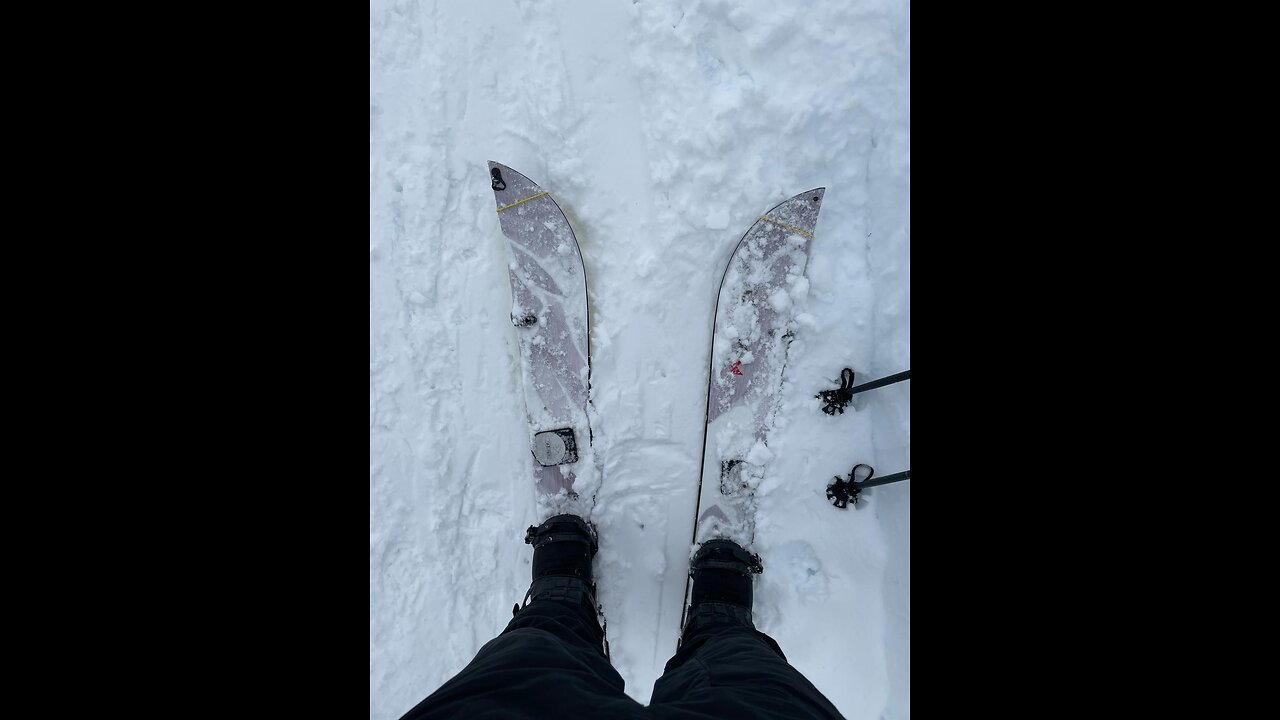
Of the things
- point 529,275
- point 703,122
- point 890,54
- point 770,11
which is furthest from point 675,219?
point 890,54

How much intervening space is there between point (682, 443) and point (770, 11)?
2005 millimetres

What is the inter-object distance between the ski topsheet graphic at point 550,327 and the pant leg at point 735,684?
84cm

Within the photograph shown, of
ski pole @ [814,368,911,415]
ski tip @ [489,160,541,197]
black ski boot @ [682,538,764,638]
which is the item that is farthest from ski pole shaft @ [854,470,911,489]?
ski tip @ [489,160,541,197]

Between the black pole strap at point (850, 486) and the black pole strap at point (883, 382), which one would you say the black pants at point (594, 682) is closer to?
the black pole strap at point (850, 486)

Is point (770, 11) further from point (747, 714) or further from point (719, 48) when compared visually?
point (747, 714)

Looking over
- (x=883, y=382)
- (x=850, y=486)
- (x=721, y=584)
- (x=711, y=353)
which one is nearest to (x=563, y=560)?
(x=721, y=584)

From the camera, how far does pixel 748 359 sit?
8.05 feet

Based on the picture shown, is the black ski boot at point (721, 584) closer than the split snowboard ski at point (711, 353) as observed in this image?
Yes

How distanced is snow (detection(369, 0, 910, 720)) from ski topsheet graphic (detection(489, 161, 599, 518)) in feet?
0.24

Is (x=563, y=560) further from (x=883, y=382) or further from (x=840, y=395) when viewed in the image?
(x=883, y=382)

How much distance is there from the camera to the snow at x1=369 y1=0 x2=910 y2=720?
8.02 ft

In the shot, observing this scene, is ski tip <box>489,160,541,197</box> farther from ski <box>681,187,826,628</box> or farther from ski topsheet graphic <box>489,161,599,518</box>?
ski <box>681,187,826,628</box>

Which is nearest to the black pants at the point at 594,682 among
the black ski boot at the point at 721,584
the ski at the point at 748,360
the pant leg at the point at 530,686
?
the pant leg at the point at 530,686

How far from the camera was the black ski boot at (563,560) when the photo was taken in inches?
86.4
